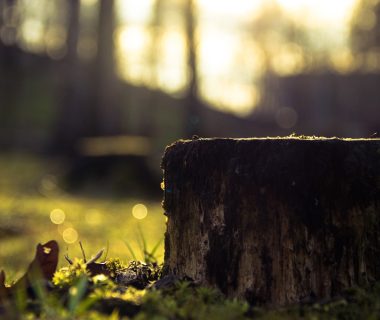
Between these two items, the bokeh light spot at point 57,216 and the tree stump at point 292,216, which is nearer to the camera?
the tree stump at point 292,216

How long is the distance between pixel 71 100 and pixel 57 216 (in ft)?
42.9

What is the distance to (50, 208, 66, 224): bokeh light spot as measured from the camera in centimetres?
1117

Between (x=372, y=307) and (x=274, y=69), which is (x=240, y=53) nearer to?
(x=274, y=69)

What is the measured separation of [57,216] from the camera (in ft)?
38.3

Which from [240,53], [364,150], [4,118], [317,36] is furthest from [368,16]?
[364,150]

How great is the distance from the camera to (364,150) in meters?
2.81

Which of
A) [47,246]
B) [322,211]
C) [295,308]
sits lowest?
[295,308]

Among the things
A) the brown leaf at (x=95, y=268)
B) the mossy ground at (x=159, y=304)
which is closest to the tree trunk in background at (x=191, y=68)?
the brown leaf at (x=95, y=268)

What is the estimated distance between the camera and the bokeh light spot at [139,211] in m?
12.5

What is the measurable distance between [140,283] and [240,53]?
205 feet

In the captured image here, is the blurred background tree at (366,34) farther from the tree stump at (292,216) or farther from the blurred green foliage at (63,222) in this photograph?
the tree stump at (292,216)

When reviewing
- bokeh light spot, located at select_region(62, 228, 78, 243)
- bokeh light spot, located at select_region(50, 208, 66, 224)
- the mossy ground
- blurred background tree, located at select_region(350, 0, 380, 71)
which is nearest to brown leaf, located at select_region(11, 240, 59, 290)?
the mossy ground

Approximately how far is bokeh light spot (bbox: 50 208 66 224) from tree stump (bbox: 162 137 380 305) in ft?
28.4

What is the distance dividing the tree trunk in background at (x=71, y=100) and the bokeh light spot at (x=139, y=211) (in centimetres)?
1066
